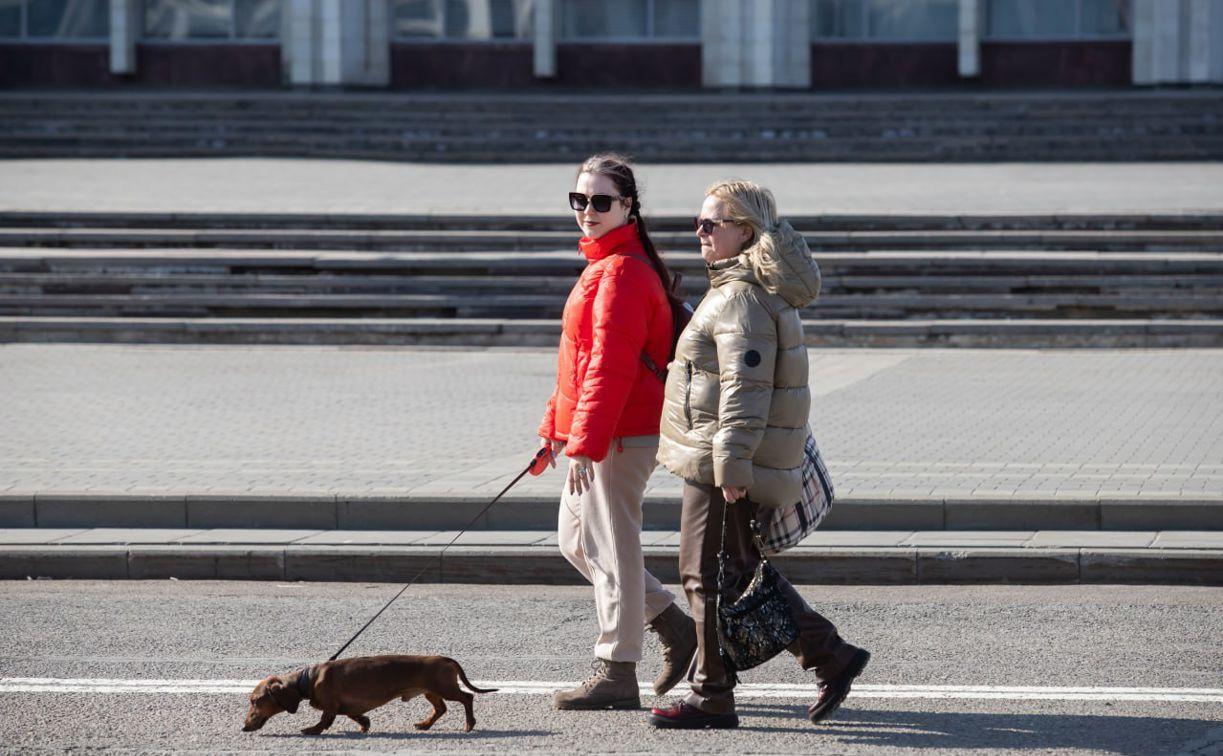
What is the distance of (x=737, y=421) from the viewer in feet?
15.7

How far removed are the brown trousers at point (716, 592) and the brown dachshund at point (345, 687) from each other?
31.7 inches

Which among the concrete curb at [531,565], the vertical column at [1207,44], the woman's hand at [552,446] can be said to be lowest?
the concrete curb at [531,565]

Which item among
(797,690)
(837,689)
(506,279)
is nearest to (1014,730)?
(837,689)

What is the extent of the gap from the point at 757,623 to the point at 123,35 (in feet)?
109

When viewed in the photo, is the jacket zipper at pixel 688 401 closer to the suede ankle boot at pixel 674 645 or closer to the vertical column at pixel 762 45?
the suede ankle boot at pixel 674 645

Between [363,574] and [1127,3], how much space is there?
3086cm

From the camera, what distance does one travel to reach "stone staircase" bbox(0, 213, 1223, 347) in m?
15.5

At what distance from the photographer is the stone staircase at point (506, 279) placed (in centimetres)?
1553

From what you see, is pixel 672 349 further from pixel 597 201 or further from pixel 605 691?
pixel 605 691

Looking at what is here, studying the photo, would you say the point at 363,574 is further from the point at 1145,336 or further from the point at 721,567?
the point at 1145,336

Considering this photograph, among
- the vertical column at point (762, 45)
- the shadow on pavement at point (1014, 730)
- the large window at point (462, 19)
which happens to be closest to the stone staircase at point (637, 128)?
the vertical column at point (762, 45)

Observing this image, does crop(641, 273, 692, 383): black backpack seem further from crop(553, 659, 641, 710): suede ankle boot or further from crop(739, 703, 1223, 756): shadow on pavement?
crop(739, 703, 1223, 756): shadow on pavement

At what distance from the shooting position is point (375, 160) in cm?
2588

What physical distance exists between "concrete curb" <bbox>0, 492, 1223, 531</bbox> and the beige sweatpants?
2.77m
